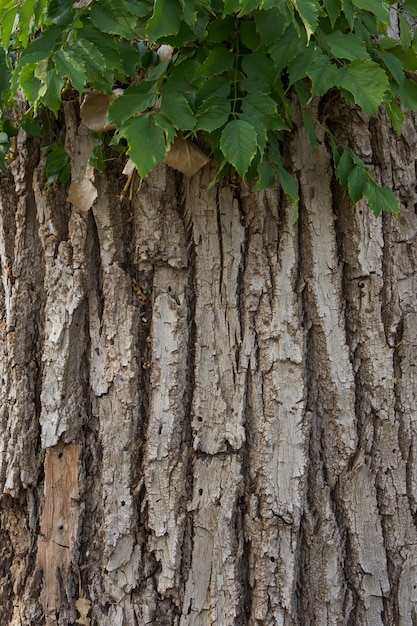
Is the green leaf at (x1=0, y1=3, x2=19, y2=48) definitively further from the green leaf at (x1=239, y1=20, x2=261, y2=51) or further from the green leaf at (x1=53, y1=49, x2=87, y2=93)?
the green leaf at (x1=239, y1=20, x2=261, y2=51)

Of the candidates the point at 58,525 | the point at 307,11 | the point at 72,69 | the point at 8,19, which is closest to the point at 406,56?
the point at 307,11

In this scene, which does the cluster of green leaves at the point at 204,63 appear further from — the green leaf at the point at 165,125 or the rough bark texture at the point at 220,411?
the rough bark texture at the point at 220,411

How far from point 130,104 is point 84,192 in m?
0.34

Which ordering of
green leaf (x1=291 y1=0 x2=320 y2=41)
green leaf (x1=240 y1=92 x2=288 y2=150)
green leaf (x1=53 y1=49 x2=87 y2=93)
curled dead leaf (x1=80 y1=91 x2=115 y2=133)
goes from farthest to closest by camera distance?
curled dead leaf (x1=80 y1=91 x2=115 y2=133) → green leaf (x1=240 y1=92 x2=288 y2=150) → green leaf (x1=53 y1=49 x2=87 y2=93) → green leaf (x1=291 y1=0 x2=320 y2=41)

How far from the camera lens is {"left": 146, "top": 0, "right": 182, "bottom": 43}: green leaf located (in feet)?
3.29

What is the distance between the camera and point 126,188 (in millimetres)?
1381

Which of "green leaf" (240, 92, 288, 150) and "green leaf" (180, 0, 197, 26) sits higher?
"green leaf" (180, 0, 197, 26)

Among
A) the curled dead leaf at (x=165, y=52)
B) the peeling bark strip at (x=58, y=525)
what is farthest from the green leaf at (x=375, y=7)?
the peeling bark strip at (x=58, y=525)

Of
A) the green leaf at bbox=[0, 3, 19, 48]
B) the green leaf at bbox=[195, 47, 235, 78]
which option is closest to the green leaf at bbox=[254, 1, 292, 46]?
the green leaf at bbox=[195, 47, 235, 78]

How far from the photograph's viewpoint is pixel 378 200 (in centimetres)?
126

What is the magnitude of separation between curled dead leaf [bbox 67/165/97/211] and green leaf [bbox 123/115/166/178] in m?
0.33

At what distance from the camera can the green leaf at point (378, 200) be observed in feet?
4.13

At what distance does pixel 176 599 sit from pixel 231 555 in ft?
0.58

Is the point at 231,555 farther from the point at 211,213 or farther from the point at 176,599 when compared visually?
the point at 211,213
